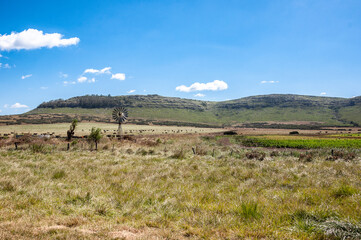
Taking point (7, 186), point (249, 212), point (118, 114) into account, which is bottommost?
point (249, 212)

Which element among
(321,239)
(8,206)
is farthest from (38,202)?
(321,239)

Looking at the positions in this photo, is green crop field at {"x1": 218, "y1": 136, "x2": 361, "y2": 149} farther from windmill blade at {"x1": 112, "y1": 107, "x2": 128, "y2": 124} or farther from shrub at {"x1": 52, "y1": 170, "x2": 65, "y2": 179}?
shrub at {"x1": 52, "y1": 170, "x2": 65, "y2": 179}

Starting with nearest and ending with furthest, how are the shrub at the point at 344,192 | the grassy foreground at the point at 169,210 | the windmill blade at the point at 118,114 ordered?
the grassy foreground at the point at 169,210, the shrub at the point at 344,192, the windmill blade at the point at 118,114

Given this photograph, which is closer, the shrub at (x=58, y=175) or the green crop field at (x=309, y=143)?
the shrub at (x=58, y=175)

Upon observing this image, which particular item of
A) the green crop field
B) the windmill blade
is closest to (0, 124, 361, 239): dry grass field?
the green crop field

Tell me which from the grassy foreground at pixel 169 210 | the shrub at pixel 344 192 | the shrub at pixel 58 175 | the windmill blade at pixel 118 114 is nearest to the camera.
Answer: the grassy foreground at pixel 169 210

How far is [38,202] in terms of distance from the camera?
7.30 metres

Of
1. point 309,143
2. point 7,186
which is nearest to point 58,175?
point 7,186

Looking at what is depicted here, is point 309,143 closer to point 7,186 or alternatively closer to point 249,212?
point 249,212

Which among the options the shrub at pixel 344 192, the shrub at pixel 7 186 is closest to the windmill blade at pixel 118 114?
the shrub at pixel 7 186

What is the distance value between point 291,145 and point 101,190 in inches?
1647

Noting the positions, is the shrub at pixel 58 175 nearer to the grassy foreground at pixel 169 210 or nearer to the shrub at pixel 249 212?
the grassy foreground at pixel 169 210

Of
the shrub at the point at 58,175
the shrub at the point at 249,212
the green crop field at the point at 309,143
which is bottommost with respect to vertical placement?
the green crop field at the point at 309,143

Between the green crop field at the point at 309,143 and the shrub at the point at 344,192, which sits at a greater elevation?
the shrub at the point at 344,192
